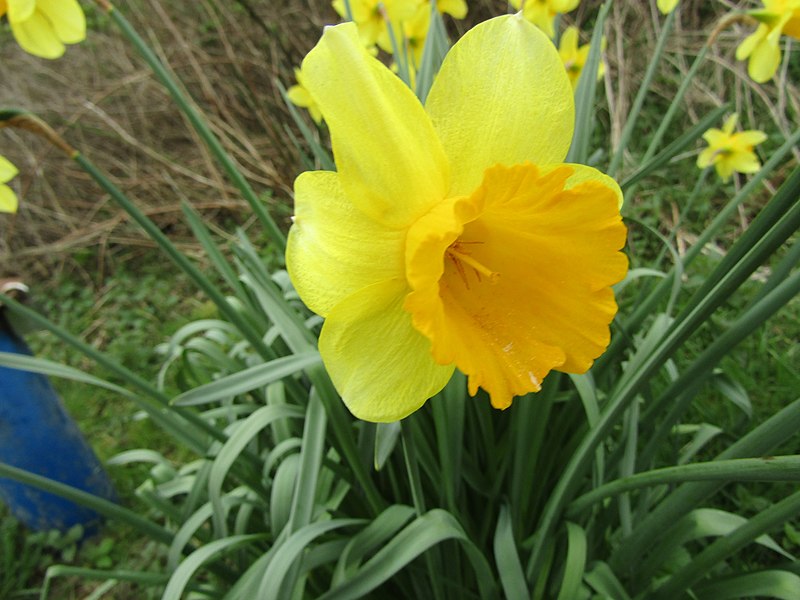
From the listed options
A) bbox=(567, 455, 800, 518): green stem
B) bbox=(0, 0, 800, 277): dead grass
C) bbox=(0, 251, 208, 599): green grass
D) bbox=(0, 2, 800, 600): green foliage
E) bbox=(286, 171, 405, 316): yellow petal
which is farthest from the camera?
bbox=(0, 0, 800, 277): dead grass

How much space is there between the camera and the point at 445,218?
685mm

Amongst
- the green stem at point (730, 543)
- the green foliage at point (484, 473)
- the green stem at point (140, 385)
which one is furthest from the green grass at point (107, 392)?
the green stem at point (730, 543)

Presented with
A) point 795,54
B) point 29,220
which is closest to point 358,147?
point 795,54

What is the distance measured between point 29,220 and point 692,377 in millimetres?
4250

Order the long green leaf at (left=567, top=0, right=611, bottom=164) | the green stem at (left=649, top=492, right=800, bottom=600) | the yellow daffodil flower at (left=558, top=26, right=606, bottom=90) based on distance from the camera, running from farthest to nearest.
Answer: the yellow daffodil flower at (left=558, top=26, right=606, bottom=90) < the long green leaf at (left=567, top=0, right=611, bottom=164) < the green stem at (left=649, top=492, right=800, bottom=600)

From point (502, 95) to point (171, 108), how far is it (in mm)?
4029

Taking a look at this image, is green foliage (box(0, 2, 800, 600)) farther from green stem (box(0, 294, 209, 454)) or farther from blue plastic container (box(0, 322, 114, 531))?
blue plastic container (box(0, 322, 114, 531))

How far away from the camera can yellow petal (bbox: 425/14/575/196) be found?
0.69 m

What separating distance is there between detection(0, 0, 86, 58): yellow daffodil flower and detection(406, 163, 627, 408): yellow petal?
2.24ft

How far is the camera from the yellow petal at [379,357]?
2.26ft

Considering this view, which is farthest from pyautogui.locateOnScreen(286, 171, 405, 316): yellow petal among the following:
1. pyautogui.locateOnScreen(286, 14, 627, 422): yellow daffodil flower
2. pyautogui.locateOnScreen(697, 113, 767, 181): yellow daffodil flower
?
pyautogui.locateOnScreen(697, 113, 767, 181): yellow daffodil flower

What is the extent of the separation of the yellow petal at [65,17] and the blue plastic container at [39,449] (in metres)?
1.20

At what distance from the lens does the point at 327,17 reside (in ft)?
12.5

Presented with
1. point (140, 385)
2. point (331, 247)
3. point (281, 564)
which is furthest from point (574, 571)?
point (140, 385)
